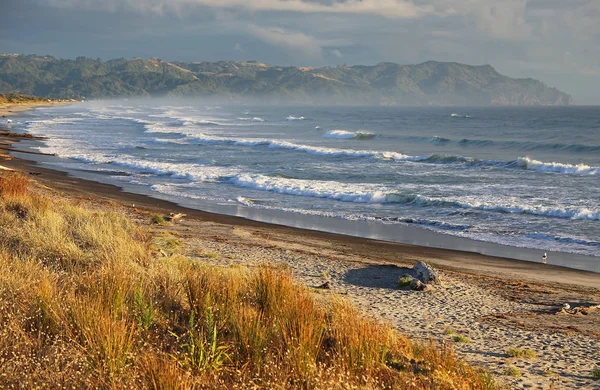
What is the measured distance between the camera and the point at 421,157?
44219 millimetres

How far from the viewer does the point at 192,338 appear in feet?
18.7

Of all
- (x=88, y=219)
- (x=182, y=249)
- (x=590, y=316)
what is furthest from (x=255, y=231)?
(x=590, y=316)

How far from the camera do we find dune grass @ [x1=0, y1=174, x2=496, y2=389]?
5.08 metres

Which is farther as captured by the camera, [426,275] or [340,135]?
[340,135]

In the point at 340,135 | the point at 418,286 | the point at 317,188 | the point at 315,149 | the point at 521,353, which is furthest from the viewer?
the point at 340,135

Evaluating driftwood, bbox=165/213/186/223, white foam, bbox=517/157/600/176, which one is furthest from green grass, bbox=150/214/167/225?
white foam, bbox=517/157/600/176

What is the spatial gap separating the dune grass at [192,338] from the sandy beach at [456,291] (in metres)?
1.88

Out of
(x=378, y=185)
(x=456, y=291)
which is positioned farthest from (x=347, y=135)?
(x=456, y=291)

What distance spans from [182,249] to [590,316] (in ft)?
28.9

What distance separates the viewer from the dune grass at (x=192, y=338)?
5.08m

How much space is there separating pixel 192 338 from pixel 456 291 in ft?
24.4

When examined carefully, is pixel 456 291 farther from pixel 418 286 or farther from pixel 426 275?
→ pixel 418 286

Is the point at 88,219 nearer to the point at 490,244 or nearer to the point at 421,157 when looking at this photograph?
the point at 490,244

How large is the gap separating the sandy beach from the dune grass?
188cm
